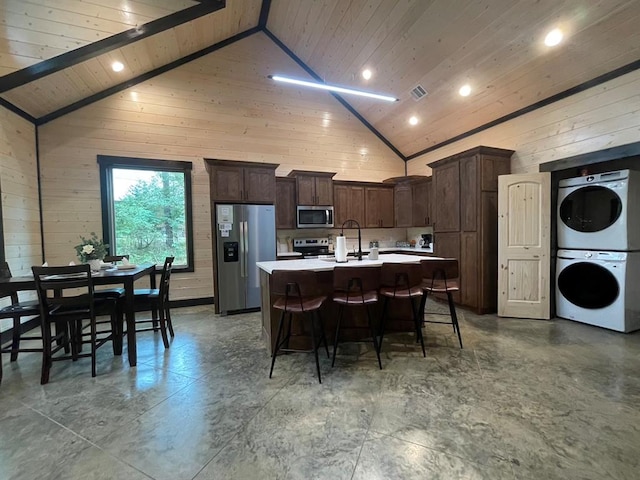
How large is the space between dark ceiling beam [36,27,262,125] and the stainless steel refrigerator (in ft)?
8.05

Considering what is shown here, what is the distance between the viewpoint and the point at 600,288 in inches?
142

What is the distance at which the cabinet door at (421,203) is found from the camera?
563 centimetres

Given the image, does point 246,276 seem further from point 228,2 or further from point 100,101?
point 228,2

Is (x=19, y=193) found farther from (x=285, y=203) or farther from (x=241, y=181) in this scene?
(x=285, y=203)

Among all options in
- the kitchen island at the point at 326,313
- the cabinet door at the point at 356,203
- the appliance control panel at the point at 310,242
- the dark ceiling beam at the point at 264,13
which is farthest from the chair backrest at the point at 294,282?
the dark ceiling beam at the point at 264,13

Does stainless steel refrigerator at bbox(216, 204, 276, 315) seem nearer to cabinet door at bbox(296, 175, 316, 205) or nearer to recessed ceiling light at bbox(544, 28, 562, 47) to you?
cabinet door at bbox(296, 175, 316, 205)

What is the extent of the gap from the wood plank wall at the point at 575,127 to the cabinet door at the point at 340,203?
8.40 ft

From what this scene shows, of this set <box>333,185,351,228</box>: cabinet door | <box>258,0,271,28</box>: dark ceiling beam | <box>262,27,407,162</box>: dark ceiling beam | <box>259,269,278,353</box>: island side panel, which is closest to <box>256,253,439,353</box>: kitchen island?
<box>259,269,278,353</box>: island side panel

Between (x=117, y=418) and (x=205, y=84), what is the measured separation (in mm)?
5015

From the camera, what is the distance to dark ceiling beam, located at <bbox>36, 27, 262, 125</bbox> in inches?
166

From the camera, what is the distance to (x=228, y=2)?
4090 mm

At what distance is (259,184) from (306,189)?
101 centimetres

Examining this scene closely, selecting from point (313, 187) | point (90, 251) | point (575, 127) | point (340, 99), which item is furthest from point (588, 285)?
point (90, 251)

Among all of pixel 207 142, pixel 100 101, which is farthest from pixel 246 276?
pixel 100 101
